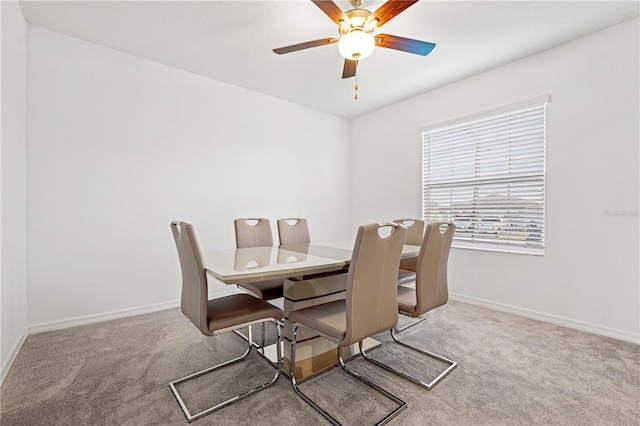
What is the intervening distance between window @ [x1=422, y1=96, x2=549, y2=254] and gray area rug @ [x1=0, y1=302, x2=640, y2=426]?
105 centimetres

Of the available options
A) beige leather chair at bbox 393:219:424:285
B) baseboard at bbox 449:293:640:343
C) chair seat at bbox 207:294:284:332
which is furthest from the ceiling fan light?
baseboard at bbox 449:293:640:343

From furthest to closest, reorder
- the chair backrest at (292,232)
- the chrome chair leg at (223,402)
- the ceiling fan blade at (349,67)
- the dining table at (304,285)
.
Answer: the chair backrest at (292,232), the ceiling fan blade at (349,67), the dining table at (304,285), the chrome chair leg at (223,402)

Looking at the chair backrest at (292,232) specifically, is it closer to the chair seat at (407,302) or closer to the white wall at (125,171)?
the white wall at (125,171)

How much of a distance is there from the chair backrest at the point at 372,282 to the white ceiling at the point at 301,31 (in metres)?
1.82

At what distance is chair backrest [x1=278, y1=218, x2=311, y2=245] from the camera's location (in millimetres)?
2959

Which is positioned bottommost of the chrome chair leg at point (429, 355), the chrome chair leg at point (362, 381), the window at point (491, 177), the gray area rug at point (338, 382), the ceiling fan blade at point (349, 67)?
the gray area rug at point (338, 382)

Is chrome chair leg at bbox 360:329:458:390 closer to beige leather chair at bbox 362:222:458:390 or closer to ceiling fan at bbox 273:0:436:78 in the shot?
beige leather chair at bbox 362:222:458:390

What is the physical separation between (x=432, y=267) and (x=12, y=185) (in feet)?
9.76

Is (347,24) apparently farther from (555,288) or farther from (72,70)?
(555,288)

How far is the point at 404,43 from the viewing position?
2.11 metres

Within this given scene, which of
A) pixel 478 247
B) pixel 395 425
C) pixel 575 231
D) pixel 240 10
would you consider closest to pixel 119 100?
pixel 240 10

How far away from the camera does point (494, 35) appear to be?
258 centimetres

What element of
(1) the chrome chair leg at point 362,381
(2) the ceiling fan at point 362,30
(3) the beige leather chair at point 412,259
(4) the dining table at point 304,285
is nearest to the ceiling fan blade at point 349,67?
(2) the ceiling fan at point 362,30

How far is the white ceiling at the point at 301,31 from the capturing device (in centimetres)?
225
